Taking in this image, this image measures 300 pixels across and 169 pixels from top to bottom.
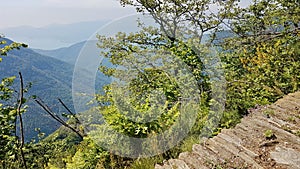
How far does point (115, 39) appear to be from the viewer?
1780 cm

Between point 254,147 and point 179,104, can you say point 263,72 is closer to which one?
point 179,104

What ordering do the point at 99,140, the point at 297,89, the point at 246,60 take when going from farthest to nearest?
1. the point at 246,60
2. the point at 297,89
3. the point at 99,140

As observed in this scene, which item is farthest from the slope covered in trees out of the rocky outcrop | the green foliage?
the rocky outcrop

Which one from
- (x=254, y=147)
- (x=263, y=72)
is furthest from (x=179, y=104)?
(x=263, y=72)

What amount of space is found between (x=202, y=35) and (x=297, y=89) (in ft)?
37.0

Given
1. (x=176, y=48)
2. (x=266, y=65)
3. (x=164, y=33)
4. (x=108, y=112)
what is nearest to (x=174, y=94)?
(x=176, y=48)

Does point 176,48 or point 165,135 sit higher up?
point 176,48

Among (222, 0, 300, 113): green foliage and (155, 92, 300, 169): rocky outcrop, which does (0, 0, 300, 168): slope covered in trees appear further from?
(155, 92, 300, 169): rocky outcrop

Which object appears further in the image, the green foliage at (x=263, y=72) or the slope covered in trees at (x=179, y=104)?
the green foliage at (x=263, y=72)

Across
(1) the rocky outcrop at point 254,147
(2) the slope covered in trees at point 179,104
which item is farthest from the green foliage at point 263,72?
(1) the rocky outcrop at point 254,147

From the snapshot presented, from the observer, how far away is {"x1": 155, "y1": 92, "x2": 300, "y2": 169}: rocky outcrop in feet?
12.4

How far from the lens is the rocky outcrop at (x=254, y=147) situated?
378cm

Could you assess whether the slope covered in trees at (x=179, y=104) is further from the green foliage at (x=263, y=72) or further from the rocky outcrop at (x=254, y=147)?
the rocky outcrop at (x=254, y=147)

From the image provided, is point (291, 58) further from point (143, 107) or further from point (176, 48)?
point (143, 107)
